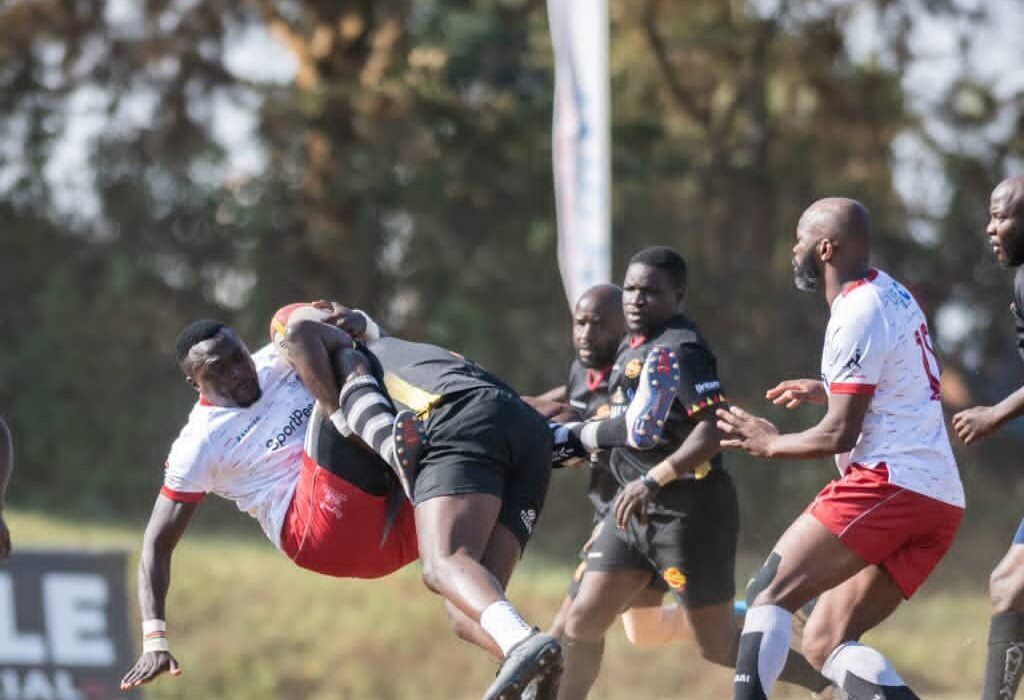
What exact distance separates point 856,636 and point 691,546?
1409mm

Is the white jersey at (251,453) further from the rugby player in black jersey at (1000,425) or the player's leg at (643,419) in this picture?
the rugby player in black jersey at (1000,425)

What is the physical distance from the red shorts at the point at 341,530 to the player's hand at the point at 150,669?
0.63m

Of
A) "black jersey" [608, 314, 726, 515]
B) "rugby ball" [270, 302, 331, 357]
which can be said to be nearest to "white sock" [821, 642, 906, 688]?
"black jersey" [608, 314, 726, 515]

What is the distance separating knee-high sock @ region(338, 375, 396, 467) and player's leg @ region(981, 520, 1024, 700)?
2328 millimetres

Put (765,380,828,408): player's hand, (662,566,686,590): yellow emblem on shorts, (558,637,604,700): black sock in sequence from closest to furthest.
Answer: (765,380,828,408): player's hand
(662,566,686,590): yellow emblem on shorts
(558,637,604,700): black sock

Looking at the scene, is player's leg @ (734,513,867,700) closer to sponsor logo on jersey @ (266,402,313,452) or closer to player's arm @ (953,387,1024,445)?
player's arm @ (953,387,1024,445)

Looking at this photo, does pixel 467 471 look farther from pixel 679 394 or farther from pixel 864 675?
pixel 864 675

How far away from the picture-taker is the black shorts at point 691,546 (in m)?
7.14

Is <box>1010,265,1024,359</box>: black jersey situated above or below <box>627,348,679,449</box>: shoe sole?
above

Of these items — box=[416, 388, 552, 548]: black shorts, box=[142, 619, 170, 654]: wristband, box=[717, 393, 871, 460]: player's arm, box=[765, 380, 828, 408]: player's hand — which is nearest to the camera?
box=[717, 393, 871, 460]: player's arm

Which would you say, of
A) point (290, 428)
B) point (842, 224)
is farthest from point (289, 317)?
point (842, 224)

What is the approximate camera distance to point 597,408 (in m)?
7.52

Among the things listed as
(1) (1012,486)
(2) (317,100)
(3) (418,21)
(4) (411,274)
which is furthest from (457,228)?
(1) (1012,486)

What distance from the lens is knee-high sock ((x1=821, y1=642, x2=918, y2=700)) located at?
5.64 metres
